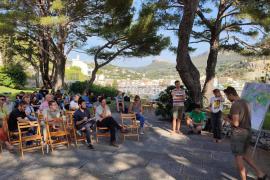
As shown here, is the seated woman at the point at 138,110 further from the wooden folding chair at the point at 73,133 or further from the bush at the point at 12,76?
the bush at the point at 12,76

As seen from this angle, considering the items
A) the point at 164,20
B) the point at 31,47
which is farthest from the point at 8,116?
the point at 31,47

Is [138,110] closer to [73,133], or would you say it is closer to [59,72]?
[73,133]

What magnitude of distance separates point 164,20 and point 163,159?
9857 millimetres

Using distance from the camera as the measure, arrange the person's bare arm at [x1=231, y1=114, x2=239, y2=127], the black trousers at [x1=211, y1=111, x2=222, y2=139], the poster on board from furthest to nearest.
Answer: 1. the black trousers at [x1=211, y1=111, x2=222, y2=139]
2. the poster on board
3. the person's bare arm at [x1=231, y1=114, x2=239, y2=127]

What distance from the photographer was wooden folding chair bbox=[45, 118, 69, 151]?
7.07 m

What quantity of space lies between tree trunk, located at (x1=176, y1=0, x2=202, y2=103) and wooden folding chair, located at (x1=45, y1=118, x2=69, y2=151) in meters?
5.27

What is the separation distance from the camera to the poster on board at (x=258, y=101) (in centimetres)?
698

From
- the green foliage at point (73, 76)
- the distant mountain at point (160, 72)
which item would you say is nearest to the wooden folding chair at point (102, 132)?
the distant mountain at point (160, 72)

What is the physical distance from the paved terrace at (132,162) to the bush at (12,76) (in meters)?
22.1

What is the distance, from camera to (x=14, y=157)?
650cm

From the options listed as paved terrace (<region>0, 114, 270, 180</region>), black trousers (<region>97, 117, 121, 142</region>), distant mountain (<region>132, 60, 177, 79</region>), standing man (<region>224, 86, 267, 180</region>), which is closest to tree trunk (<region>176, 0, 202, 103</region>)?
paved terrace (<region>0, 114, 270, 180</region>)

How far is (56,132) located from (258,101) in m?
4.54

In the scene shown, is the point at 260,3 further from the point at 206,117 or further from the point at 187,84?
the point at 206,117

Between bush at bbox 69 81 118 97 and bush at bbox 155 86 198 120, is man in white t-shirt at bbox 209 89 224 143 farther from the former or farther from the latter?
bush at bbox 69 81 118 97
